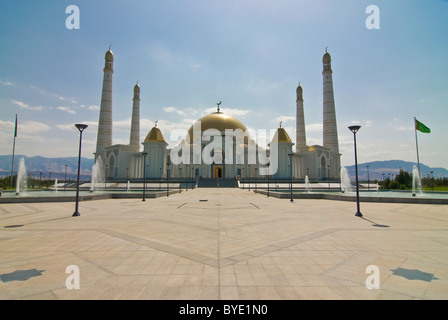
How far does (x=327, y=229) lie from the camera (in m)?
8.32

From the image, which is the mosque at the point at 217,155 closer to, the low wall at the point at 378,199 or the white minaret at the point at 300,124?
the white minaret at the point at 300,124

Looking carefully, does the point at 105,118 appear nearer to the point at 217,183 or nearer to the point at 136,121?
the point at 136,121

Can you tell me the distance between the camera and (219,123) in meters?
60.3

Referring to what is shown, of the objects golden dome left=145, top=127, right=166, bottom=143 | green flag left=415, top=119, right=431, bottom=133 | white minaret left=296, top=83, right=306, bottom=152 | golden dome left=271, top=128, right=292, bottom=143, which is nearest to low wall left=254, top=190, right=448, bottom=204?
green flag left=415, top=119, right=431, bottom=133

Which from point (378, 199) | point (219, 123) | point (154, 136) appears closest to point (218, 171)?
point (219, 123)

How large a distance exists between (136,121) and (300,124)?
39.7 m

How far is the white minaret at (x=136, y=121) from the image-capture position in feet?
184

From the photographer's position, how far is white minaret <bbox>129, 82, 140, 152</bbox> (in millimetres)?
56188

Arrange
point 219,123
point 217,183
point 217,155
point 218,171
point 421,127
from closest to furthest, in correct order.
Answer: point 421,127 → point 217,183 → point 217,155 → point 218,171 → point 219,123

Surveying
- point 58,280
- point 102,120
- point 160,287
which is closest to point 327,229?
point 160,287

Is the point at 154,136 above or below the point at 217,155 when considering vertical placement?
above

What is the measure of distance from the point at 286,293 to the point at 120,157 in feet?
Answer: 167

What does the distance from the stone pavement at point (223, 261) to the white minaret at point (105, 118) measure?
46252 mm
